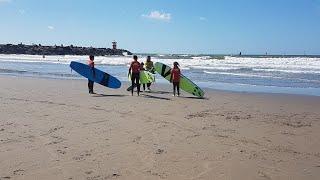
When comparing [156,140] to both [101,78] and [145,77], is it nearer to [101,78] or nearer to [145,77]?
[145,77]

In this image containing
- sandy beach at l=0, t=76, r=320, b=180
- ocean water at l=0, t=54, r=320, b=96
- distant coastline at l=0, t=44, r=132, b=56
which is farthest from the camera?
distant coastline at l=0, t=44, r=132, b=56

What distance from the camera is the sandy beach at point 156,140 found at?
5188 millimetres

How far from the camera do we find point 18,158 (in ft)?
18.2

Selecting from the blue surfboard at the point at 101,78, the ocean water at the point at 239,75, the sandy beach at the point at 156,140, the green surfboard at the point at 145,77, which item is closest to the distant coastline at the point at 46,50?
the ocean water at the point at 239,75

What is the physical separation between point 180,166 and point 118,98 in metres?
7.59

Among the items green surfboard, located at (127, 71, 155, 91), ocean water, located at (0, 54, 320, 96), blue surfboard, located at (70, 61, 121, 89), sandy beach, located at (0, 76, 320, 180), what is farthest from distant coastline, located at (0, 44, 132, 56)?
sandy beach, located at (0, 76, 320, 180)

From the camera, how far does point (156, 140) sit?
6.79 meters

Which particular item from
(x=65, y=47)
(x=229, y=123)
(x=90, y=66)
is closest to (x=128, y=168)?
(x=229, y=123)

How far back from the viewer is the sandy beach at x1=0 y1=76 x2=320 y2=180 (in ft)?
17.0

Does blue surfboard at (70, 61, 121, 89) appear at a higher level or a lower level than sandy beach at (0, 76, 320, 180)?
higher

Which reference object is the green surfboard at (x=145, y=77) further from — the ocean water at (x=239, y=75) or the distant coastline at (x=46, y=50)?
the distant coastline at (x=46, y=50)

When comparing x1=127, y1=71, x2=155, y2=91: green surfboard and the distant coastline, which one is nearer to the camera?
x1=127, y1=71, x2=155, y2=91: green surfboard

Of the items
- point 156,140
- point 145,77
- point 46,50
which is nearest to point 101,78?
point 145,77

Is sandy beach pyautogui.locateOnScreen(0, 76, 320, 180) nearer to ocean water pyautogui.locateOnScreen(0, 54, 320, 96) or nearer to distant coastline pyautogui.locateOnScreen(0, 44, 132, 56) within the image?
ocean water pyautogui.locateOnScreen(0, 54, 320, 96)
